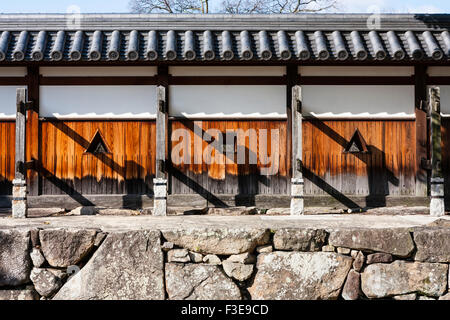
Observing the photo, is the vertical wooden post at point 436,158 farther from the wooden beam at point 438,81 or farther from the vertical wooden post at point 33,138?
the vertical wooden post at point 33,138

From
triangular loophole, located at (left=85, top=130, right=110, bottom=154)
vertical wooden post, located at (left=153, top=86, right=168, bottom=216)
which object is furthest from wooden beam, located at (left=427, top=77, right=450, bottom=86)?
triangular loophole, located at (left=85, top=130, right=110, bottom=154)

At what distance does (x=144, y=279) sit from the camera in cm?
482

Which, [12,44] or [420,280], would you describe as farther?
[12,44]

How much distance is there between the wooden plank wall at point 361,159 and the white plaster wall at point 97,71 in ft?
10.1

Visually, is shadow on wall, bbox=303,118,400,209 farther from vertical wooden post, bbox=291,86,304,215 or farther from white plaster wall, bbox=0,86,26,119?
white plaster wall, bbox=0,86,26,119

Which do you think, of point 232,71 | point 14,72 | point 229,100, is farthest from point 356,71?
point 14,72

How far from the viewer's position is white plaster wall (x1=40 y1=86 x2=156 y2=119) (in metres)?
8.15

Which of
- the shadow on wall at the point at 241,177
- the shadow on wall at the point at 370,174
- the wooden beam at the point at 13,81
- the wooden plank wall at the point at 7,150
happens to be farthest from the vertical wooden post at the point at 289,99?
the wooden plank wall at the point at 7,150

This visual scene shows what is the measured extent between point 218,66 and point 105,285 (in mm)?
4683

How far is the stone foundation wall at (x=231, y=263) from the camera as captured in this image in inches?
191

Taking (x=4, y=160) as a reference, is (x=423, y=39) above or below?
above

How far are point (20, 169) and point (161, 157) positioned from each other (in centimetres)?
217

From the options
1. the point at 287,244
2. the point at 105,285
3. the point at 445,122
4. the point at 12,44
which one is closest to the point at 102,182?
the point at 12,44
